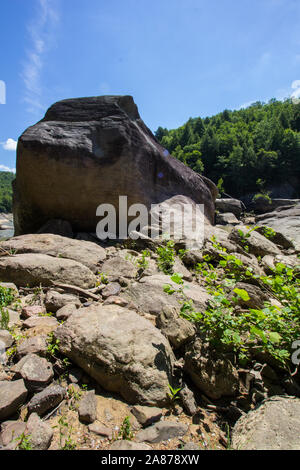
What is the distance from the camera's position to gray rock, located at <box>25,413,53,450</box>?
45.4 inches

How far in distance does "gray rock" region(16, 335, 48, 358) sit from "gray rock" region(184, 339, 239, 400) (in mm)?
1062

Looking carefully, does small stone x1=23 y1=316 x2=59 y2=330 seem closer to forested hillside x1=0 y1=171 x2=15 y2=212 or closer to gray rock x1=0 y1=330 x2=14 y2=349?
gray rock x1=0 y1=330 x2=14 y2=349

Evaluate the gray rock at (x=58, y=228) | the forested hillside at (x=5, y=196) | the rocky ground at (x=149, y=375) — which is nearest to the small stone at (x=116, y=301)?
the rocky ground at (x=149, y=375)

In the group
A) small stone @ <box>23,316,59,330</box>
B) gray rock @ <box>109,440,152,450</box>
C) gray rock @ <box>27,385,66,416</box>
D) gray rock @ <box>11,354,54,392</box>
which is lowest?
A: gray rock @ <box>109,440,152,450</box>

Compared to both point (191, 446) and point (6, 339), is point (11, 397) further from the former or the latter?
point (191, 446)

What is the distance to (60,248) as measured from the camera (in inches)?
145

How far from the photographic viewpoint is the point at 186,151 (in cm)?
4797

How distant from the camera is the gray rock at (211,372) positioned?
5.39 ft

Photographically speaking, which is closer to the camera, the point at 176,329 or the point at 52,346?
the point at 52,346

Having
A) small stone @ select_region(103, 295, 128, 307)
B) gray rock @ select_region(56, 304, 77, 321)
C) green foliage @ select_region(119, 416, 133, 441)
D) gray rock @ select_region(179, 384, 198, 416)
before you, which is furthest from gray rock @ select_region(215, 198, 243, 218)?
green foliage @ select_region(119, 416, 133, 441)

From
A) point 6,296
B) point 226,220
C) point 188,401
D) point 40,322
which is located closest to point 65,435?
point 188,401

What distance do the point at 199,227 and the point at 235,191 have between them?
38.2m

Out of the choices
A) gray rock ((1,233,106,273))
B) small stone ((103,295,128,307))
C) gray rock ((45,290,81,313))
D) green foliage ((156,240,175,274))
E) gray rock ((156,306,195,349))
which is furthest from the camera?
green foliage ((156,240,175,274))

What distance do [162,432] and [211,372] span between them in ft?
1.73
